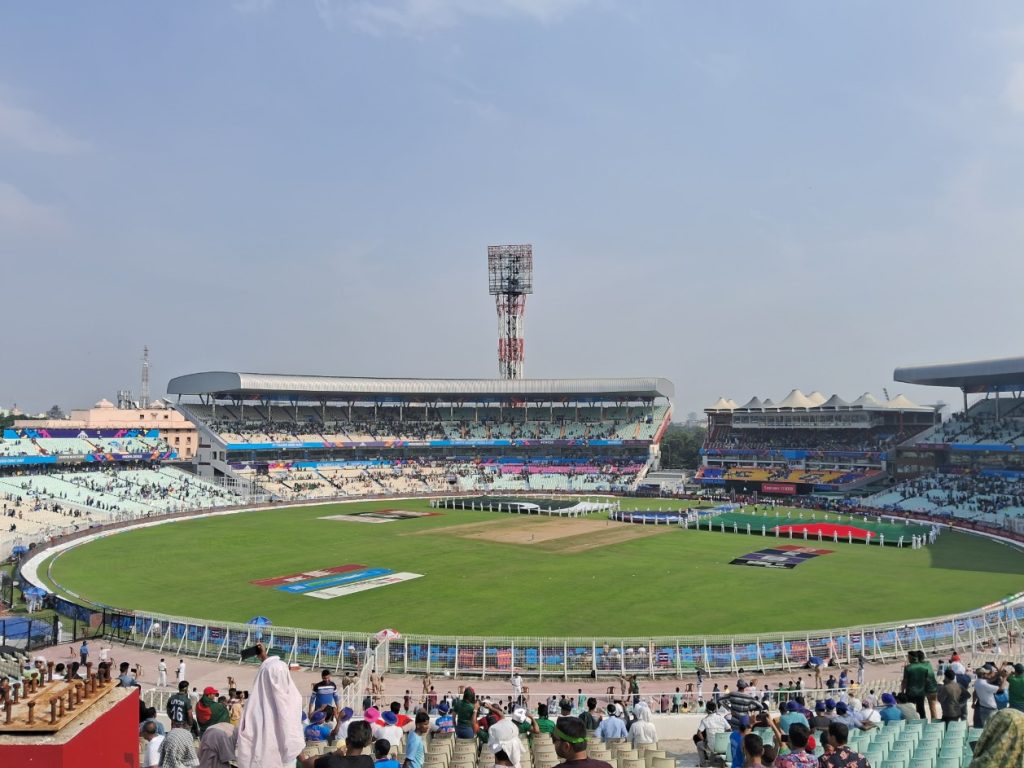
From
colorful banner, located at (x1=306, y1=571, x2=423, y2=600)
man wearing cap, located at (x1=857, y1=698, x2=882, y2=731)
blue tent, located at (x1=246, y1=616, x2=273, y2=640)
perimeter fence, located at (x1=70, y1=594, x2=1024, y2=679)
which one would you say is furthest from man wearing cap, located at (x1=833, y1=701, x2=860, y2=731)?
colorful banner, located at (x1=306, y1=571, x2=423, y2=600)

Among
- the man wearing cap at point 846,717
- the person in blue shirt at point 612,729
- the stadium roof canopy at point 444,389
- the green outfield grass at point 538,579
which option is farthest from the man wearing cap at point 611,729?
the stadium roof canopy at point 444,389

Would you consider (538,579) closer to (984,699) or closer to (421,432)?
(984,699)

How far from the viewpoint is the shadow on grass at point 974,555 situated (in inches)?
1633

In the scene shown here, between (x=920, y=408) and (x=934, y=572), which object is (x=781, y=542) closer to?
(x=934, y=572)

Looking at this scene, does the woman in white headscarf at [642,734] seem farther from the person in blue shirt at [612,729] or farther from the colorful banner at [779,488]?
the colorful banner at [779,488]

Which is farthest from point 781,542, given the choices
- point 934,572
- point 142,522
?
point 142,522

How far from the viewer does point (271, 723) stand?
19.7 feet

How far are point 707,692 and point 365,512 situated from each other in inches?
1817

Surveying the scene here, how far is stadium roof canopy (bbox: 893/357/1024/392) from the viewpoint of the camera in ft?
215

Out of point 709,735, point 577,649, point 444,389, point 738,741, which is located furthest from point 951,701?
point 444,389

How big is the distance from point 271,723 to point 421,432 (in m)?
89.4

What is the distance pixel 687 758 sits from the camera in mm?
12703

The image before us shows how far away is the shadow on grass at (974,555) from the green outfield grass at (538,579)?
147 millimetres

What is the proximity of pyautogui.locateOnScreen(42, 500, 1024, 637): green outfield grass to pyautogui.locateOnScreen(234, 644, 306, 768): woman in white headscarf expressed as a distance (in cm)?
2329
